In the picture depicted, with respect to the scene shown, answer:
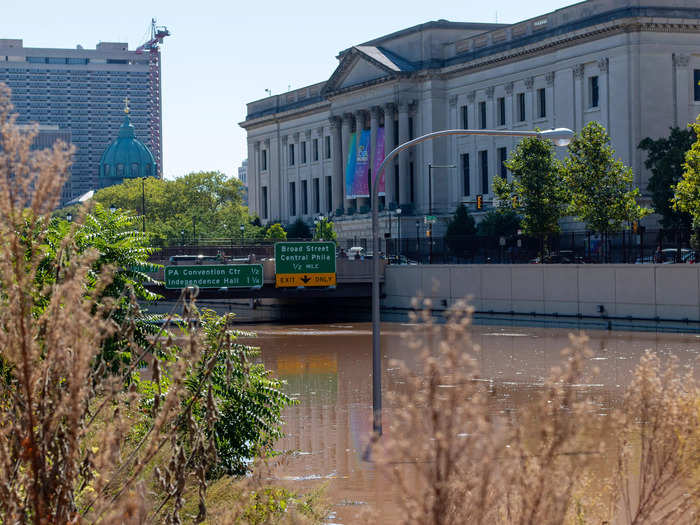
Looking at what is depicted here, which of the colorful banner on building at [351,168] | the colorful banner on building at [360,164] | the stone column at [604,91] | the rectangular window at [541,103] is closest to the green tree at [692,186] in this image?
the stone column at [604,91]

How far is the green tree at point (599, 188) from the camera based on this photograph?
213 ft

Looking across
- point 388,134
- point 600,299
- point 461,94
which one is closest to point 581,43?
point 461,94

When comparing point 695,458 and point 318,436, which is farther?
point 318,436

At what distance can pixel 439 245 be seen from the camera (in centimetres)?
8806

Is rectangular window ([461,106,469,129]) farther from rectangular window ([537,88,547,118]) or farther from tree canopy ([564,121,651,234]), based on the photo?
tree canopy ([564,121,651,234])

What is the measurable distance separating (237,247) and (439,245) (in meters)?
16.1

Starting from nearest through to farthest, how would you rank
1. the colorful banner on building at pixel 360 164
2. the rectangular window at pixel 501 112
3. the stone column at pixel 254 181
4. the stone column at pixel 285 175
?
1. the rectangular window at pixel 501 112
2. the colorful banner on building at pixel 360 164
3. the stone column at pixel 285 175
4. the stone column at pixel 254 181

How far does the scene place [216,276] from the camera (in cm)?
6353

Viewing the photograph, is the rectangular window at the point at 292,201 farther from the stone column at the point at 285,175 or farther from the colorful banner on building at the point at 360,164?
the colorful banner on building at the point at 360,164

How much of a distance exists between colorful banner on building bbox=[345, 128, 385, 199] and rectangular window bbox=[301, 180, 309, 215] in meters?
20.6

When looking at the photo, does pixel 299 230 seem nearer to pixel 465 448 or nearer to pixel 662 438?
pixel 662 438

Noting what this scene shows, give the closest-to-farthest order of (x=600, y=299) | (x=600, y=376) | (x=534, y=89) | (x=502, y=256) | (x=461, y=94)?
(x=600, y=376) → (x=600, y=299) → (x=502, y=256) → (x=534, y=89) → (x=461, y=94)

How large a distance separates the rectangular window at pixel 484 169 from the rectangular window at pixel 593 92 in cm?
1546

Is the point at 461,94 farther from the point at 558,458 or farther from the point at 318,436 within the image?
the point at 558,458
